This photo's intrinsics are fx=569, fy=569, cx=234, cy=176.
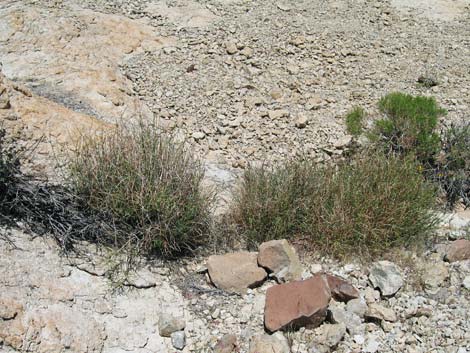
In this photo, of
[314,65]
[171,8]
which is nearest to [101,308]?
[314,65]

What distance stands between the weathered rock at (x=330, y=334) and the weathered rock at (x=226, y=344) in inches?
19.9

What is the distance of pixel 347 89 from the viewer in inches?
238

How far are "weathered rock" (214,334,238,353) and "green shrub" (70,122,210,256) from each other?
30.2 inches

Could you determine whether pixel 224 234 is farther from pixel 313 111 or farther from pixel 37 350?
pixel 313 111

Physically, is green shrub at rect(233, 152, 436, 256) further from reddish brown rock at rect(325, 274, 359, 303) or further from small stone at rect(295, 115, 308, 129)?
small stone at rect(295, 115, 308, 129)

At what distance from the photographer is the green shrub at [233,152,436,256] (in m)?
4.16

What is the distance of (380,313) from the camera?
3639 mm

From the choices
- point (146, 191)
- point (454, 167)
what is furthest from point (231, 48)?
point (146, 191)

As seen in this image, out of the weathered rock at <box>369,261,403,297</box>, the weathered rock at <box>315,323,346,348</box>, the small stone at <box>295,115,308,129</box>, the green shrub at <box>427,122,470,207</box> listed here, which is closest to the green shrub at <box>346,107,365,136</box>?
the small stone at <box>295,115,308,129</box>

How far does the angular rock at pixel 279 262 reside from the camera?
154 inches

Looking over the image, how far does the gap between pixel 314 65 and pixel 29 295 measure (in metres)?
4.10

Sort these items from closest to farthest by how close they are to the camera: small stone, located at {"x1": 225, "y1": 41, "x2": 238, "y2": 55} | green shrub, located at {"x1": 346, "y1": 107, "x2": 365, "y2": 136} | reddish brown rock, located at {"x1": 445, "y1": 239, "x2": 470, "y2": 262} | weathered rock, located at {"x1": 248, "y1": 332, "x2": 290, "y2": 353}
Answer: weathered rock, located at {"x1": 248, "y1": 332, "x2": 290, "y2": 353} < reddish brown rock, located at {"x1": 445, "y1": 239, "x2": 470, "y2": 262} < green shrub, located at {"x1": 346, "y1": 107, "x2": 365, "y2": 136} < small stone, located at {"x1": 225, "y1": 41, "x2": 238, "y2": 55}

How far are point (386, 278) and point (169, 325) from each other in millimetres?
1504

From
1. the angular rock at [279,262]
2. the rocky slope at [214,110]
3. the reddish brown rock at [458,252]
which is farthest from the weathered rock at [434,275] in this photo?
the angular rock at [279,262]
